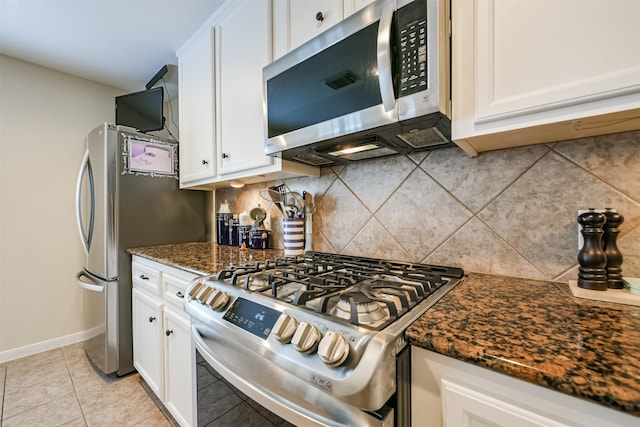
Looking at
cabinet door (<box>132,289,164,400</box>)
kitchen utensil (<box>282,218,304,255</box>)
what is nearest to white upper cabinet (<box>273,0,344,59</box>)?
kitchen utensil (<box>282,218,304,255</box>)

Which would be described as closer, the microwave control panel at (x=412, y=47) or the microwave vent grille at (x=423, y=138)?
the microwave control panel at (x=412, y=47)

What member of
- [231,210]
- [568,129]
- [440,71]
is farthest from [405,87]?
[231,210]

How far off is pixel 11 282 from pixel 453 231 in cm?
329

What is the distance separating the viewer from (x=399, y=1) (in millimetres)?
792

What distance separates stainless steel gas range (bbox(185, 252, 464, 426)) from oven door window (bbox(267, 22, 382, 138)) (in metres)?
0.60

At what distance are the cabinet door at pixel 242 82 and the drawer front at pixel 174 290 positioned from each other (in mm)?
660

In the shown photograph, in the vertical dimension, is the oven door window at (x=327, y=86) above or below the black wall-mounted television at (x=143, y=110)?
below

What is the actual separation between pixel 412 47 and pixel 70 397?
2.64 m

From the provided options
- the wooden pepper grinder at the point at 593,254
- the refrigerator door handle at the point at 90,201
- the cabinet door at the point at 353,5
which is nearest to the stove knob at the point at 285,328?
the wooden pepper grinder at the point at 593,254

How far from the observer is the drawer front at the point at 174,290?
1.26 m

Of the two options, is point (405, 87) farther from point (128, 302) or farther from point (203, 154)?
point (128, 302)

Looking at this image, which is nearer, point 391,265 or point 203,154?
point 391,265

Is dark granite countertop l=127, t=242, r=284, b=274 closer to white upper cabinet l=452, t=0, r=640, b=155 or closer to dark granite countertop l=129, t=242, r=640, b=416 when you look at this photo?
dark granite countertop l=129, t=242, r=640, b=416

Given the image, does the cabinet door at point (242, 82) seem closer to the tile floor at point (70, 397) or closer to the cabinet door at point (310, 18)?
the cabinet door at point (310, 18)
